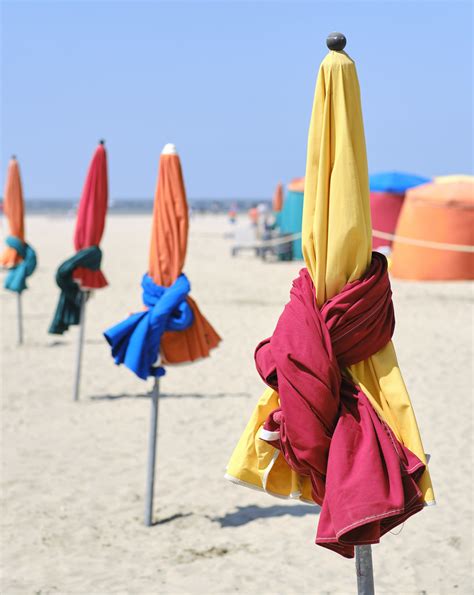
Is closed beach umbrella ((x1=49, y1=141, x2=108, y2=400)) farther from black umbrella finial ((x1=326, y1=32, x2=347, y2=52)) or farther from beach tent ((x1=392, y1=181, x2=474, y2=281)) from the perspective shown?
beach tent ((x1=392, y1=181, x2=474, y2=281))

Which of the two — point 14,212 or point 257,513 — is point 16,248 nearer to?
point 14,212

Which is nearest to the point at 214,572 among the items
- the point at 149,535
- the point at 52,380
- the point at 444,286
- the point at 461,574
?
the point at 149,535

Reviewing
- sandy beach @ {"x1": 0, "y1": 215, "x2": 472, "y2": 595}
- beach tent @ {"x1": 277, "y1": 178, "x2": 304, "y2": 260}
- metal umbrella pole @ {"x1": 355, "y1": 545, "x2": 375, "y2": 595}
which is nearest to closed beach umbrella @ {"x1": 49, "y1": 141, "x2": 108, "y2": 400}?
sandy beach @ {"x1": 0, "y1": 215, "x2": 472, "y2": 595}

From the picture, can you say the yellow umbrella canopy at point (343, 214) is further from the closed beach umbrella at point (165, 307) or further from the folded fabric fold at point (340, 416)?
the closed beach umbrella at point (165, 307)

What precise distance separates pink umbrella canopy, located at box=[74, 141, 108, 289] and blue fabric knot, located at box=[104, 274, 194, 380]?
3128mm

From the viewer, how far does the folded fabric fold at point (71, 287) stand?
8758 mm

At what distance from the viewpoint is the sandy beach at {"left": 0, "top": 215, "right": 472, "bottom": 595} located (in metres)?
4.96

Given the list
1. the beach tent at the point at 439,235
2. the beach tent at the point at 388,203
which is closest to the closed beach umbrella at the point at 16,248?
the beach tent at the point at 439,235

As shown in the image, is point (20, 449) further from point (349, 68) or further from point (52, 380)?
point (349, 68)

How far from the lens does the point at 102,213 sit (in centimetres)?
884

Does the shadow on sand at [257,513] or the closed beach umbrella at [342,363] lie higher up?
the closed beach umbrella at [342,363]

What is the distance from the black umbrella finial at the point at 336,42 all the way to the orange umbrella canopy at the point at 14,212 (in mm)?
9342

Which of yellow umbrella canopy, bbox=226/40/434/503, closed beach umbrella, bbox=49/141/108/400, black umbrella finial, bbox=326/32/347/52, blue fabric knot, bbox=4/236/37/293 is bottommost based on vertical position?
blue fabric knot, bbox=4/236/37/293

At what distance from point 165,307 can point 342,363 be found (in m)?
2.81
